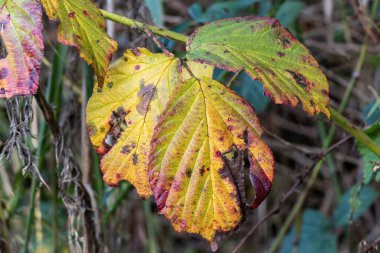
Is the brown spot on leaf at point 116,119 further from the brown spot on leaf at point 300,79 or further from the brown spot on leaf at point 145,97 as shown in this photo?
the brown spot on leaf at point 300,79

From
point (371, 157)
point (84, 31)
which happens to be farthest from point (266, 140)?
point (84, 31)

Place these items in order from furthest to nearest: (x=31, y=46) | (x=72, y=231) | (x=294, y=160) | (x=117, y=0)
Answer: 1. (x=294, y=160)
2. (x=117, y=0)
3. (x=72, y=231)
4. (x=31, y=46)

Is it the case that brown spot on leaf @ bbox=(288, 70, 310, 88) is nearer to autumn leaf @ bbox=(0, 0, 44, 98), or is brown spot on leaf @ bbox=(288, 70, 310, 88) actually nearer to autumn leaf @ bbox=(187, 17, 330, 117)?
autumn leaf @ bbox=(187, 17, 330, 117)

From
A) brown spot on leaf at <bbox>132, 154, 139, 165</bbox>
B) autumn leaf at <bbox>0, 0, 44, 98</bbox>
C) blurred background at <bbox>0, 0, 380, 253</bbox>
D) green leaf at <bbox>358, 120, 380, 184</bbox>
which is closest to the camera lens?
autumn leaf at <bbox>0, 0, 44, 98</bbox>

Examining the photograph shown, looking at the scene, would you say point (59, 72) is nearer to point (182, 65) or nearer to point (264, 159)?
point (182, 65)

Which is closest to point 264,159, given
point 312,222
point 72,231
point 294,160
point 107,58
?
point 107,58

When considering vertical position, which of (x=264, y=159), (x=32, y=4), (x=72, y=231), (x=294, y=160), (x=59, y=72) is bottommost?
(x=294, y=160)

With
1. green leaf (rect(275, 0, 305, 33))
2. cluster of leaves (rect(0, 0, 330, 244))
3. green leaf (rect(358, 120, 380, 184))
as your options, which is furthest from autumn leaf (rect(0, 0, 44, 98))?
green leaf (rect(275, 0, 305, 33))
